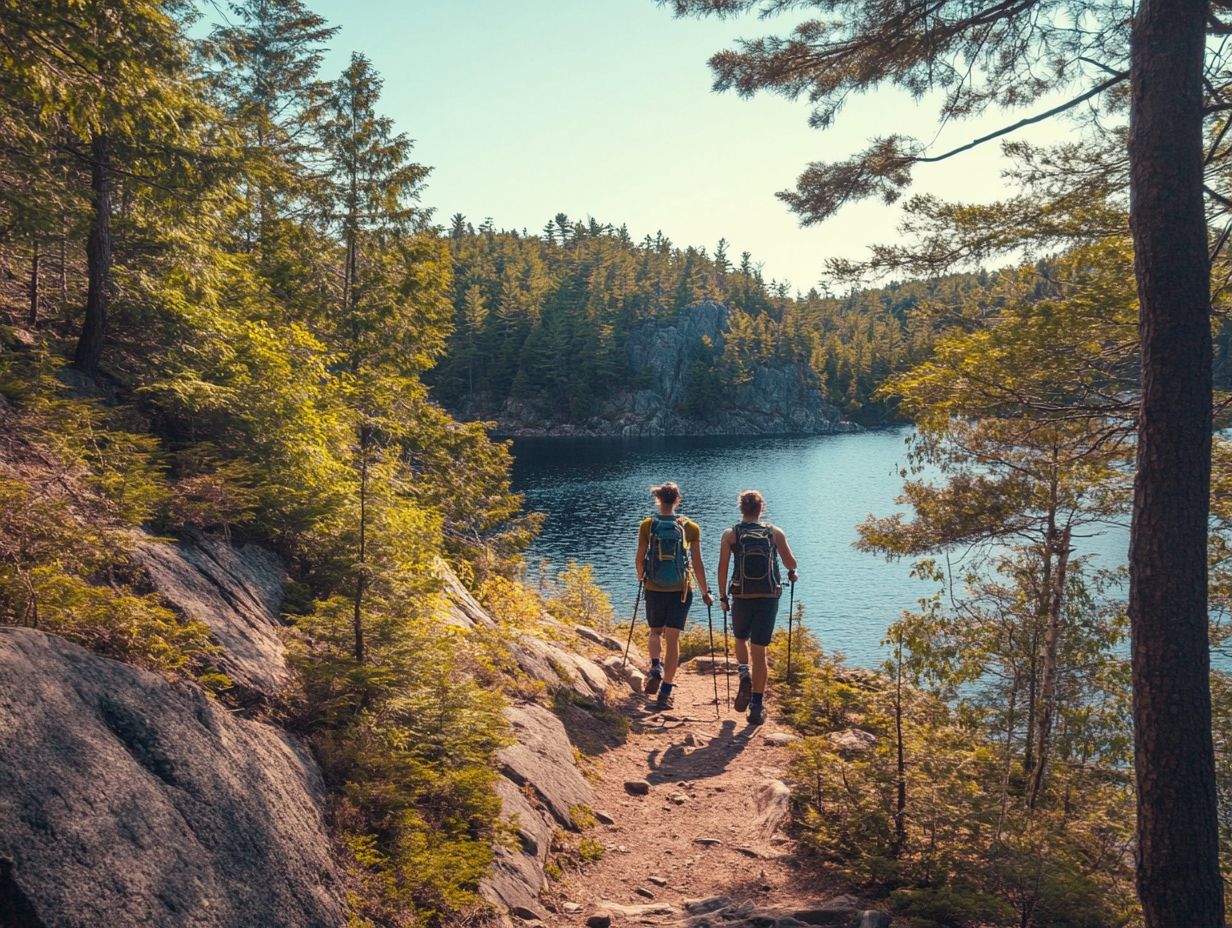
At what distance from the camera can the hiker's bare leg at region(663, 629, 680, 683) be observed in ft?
27.3

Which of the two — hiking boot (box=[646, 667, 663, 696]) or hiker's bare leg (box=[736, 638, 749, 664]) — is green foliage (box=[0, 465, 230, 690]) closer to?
hiker's bare leg (box=[736, 638, 749, 664])

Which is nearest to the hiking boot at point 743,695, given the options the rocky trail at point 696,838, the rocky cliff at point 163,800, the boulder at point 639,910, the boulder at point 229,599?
the rocky trail at point 696,838

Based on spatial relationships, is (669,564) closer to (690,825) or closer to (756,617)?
(756,617)

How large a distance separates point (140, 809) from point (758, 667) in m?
6.43

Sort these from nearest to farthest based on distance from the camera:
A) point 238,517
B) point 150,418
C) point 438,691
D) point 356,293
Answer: point 438,691
point 238,517
point 150,418
point 356,293

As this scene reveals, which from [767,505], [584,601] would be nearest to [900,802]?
[584,601]

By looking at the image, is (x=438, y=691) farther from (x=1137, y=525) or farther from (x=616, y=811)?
(x=1137, y=525)

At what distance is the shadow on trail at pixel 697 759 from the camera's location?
7.09m

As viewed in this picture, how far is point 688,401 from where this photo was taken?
299 ft

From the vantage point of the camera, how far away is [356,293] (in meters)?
15.9

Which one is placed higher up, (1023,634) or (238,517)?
(238,517)

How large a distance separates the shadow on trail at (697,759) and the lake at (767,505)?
389 cm

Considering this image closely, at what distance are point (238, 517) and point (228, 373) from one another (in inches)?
84.7

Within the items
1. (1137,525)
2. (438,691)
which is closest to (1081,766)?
(1137,525)
